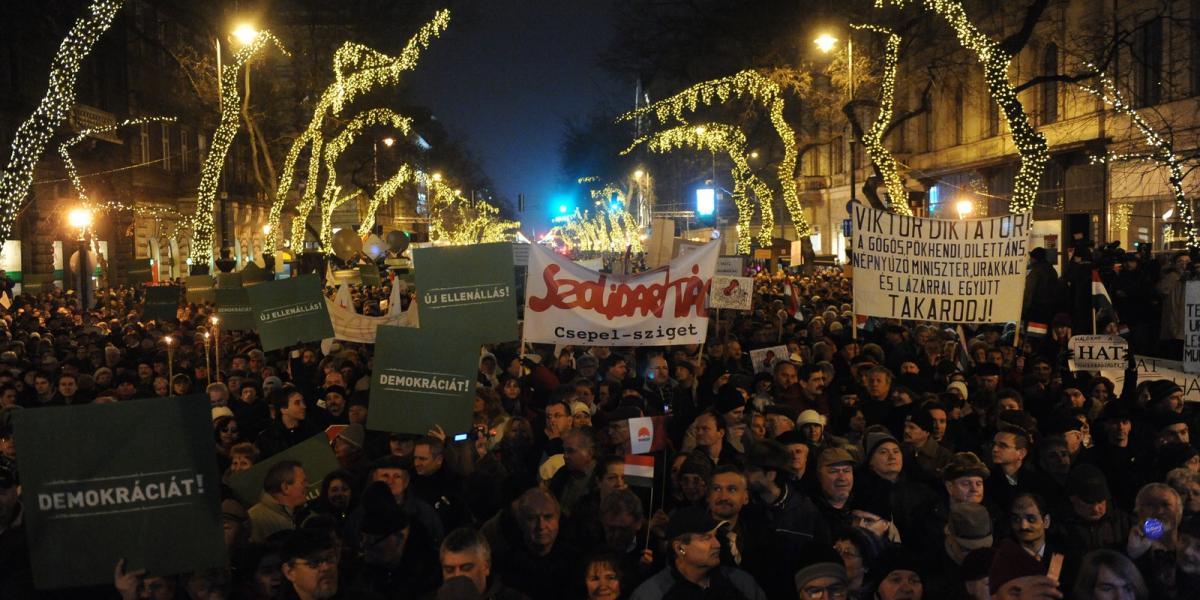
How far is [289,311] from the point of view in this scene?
38.6 feet

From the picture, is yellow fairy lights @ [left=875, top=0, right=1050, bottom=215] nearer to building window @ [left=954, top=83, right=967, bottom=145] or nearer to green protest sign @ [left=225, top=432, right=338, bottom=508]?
green protest sign @ [left=225, top=432, right=338, bottom=508]

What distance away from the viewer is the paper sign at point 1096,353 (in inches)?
416

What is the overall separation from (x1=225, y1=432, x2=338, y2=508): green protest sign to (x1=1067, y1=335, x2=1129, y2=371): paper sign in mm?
6826

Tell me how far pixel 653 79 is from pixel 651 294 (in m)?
22.1

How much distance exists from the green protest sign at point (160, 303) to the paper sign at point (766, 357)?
30.4ft

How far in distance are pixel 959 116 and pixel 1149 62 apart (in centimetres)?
1345

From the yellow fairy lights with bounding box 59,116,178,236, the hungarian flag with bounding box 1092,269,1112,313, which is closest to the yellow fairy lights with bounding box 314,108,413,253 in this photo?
the yellow fairy lights with bounding box 59,116,178,236

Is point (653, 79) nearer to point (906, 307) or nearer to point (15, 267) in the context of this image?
point (15, 267)

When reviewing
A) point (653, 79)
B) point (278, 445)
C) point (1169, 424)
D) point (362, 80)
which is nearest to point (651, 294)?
point (278, 445)

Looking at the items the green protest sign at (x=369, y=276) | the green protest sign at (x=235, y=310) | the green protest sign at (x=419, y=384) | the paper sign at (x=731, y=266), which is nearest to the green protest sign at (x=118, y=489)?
the green protest sign at (x=419, y=384)

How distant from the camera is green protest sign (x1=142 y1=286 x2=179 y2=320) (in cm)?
1711

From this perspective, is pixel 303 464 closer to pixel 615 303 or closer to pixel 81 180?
pixel 615 303

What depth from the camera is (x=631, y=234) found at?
264 ft

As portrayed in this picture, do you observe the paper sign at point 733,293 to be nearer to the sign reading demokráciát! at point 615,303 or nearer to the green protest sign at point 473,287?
the sign reading demokráciát! at point 615,303
